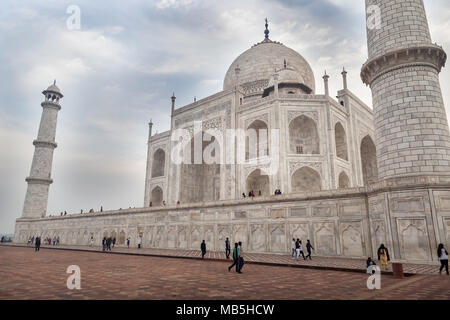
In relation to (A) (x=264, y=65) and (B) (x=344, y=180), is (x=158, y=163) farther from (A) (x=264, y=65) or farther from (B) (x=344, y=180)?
(B) (x=344, y=180)

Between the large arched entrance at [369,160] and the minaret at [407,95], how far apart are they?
49.8ft

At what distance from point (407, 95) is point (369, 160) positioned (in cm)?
1645

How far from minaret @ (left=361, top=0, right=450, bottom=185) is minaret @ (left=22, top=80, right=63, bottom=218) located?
30526 mm

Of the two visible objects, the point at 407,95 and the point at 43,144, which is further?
Result: the point at 43,144

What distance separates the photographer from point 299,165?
18328 mm

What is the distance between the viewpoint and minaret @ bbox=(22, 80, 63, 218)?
96.3 feet

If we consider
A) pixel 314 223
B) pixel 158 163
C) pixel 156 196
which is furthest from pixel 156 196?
pixel 314 223

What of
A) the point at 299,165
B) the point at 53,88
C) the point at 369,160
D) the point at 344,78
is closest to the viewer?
the point at 299,165

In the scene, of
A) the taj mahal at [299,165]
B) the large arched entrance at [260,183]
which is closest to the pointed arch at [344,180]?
the taj mahal at [299,165]

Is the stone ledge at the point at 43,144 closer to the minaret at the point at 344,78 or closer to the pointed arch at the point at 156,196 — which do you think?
the pointed arch at the point at 156,196

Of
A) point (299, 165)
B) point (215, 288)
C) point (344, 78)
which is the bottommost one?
point (215, 288)

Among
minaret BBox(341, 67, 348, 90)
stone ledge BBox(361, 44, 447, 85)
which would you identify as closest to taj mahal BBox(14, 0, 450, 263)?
stone ledge BBox(361, 44, 447, 85)
